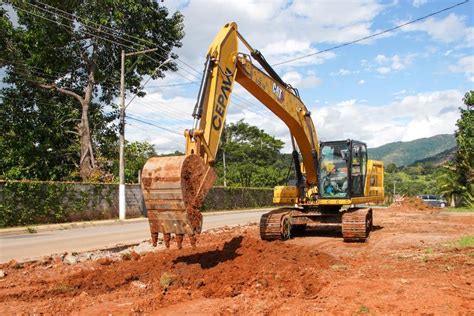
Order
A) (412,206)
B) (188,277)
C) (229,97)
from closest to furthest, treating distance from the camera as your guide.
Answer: (188,277) → (229,97) → (412,206)

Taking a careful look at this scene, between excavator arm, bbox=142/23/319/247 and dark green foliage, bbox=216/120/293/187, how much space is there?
49.0 meters

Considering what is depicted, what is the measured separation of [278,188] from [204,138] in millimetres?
6457

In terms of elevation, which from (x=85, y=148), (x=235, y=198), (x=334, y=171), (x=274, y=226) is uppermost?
(x=85, y=148)

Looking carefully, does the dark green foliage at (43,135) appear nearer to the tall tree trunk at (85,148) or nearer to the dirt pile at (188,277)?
the tall tree trunk at (85,148)

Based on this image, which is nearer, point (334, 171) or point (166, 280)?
point (166, 280)

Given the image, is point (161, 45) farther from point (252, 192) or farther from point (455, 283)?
point (455, 283)

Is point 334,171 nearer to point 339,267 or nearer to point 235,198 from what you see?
point 339,267

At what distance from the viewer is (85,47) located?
30781 millimetres

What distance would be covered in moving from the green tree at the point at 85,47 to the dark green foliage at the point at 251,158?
29.8 metres

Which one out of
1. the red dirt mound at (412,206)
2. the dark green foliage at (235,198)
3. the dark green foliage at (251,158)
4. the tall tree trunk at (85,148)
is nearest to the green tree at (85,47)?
the tall tree trunk at (85,148)

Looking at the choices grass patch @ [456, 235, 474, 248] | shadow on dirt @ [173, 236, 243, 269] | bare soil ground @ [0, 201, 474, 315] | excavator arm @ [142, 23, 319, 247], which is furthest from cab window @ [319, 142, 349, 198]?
shadow on dirt @ [173, 236, 243, 269]

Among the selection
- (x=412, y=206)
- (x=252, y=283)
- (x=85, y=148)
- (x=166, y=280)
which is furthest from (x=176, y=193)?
(x=412, y=206)

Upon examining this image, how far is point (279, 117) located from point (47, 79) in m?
21.9

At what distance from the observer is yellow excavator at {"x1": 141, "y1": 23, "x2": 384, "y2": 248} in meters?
7.26
